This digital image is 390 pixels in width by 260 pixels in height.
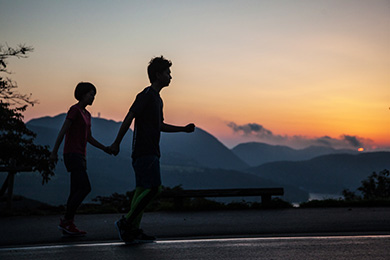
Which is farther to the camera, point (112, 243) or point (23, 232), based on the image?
point (23, 232)

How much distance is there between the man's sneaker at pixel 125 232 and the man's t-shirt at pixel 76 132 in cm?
134

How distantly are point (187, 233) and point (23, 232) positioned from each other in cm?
Result: 259

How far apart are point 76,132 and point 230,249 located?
2.79m

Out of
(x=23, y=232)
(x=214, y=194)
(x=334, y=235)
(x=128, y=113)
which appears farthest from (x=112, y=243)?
(x=214, y=194)

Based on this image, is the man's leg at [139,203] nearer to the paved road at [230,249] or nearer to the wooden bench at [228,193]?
the paved road at [230,249]

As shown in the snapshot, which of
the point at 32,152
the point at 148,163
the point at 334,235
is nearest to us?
the point at 148,163

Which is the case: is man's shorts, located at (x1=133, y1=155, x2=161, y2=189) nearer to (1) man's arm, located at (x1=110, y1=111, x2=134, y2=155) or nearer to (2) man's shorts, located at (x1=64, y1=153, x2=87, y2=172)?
(1) man's arm, located at (x1=110, y1=111, x2=134, y2=155)

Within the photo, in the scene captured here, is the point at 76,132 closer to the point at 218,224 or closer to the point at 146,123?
the point at 146,123

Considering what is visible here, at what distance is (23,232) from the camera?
7.02 metres

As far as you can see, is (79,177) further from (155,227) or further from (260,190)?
(260,190)

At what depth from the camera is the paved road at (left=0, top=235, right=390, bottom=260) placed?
440 centimetres

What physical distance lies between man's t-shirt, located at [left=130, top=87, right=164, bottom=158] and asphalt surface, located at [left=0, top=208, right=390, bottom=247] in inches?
53.0

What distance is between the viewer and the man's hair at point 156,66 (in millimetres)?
5711

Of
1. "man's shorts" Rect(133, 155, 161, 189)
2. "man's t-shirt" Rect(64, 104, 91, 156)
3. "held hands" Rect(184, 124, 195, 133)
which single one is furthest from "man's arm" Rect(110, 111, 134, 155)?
"man's t-shirt" Rect(64, 104, 91, 156)
